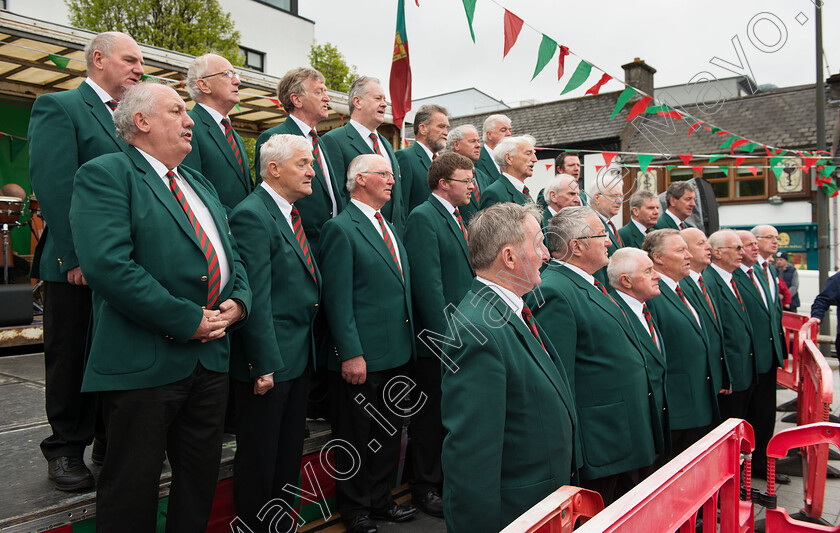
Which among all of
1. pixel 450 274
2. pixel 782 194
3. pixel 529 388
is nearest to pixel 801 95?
pixel 782 194

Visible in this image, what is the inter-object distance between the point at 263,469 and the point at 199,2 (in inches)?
577

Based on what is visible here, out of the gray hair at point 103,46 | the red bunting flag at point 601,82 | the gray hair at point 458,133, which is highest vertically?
the red bunting flag at point 601,82

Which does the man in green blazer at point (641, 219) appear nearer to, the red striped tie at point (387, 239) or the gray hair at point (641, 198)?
the gray hair at point (641, 198)

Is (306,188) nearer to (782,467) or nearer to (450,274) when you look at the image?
(450,274)

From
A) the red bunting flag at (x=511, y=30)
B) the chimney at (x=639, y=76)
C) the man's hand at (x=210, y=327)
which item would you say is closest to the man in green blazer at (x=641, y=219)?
the red bunting flag at (x=511, y=30)

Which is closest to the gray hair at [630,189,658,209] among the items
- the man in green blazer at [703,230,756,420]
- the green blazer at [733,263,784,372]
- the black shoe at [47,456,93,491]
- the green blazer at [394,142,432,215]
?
the man in green blazer at [703,230,756,420]

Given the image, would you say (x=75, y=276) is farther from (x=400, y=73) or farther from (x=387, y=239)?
(x=400, y=73)

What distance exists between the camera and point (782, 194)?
20266 millimetres

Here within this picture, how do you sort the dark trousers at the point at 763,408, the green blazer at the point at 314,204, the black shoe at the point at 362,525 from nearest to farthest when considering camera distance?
the black shoe at the point at 362,525, the green blazer at the point at 314,204, the dark trousers at the point at 763,408

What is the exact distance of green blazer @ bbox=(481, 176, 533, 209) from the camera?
432cm

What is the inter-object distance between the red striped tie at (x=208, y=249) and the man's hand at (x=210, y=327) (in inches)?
3.5

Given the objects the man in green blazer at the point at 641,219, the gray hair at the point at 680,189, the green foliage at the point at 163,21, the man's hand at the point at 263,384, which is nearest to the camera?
the man's hand at the point at 263,384

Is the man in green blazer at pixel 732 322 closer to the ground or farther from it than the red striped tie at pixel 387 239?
closer to the ground

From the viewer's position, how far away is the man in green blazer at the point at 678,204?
18.7 feet
